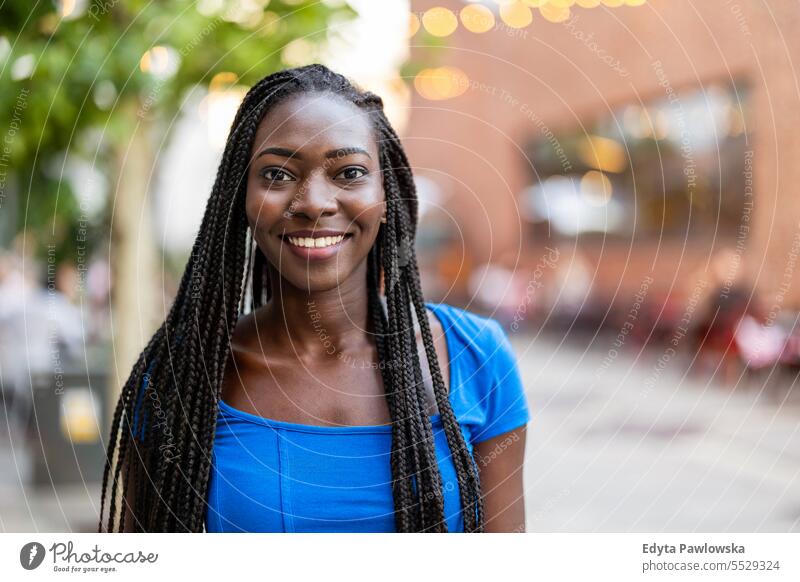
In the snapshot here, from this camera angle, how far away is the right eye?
160 cm

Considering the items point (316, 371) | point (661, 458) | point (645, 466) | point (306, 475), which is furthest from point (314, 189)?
point (661, 458)

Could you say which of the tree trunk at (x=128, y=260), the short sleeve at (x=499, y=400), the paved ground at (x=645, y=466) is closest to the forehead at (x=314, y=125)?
the short sleeve at (x=499, y=400)

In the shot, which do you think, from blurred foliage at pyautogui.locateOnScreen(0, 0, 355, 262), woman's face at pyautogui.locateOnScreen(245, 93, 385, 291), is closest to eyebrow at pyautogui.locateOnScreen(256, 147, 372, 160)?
woman's face at pyautogui.locateOnScreen(245, 93, 385, 291)

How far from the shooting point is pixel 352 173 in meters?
1.62

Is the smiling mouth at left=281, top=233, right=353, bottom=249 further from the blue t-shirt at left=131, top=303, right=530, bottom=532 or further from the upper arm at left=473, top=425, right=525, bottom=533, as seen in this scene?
the upper arm at left=473, top=425, right=525, bottom=533

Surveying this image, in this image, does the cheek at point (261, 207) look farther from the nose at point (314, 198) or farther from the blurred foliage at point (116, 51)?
the blurred foliage at point (116, 51)

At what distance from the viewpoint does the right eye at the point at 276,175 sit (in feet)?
5.24

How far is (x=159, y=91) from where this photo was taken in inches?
132

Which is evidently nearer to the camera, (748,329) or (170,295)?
(748,329)

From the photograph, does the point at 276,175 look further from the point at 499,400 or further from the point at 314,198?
the point at 499,400
